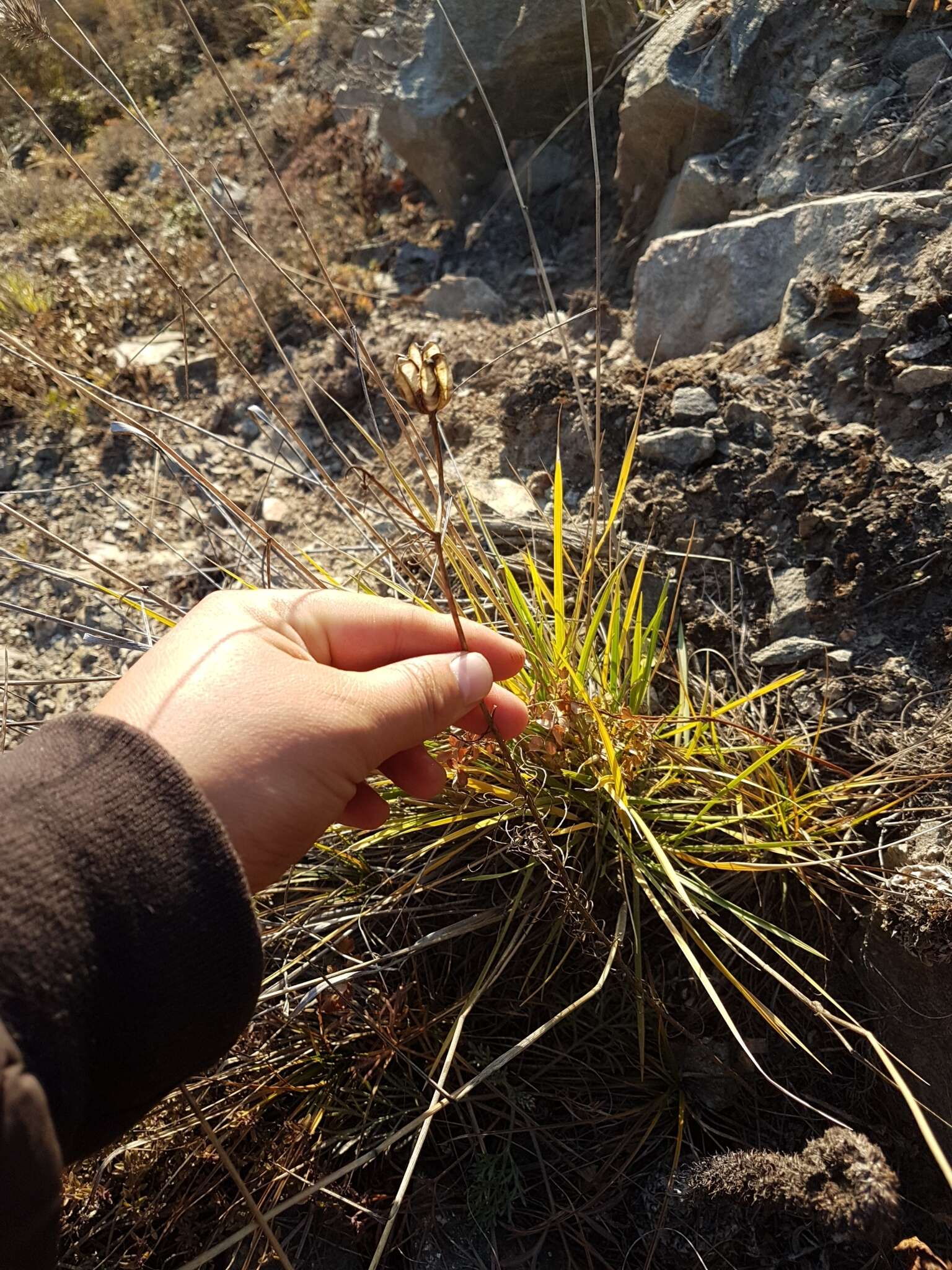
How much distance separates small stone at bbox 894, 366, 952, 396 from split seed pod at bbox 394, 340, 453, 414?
1.35 m

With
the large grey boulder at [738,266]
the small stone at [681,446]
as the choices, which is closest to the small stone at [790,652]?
the small stone at [681,446]

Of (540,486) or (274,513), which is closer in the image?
(540,486)

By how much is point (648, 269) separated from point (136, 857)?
7.01 ft

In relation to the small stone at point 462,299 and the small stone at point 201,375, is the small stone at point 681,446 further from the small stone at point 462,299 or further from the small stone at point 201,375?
the small stone at point 201,375

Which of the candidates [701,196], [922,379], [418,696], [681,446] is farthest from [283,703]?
[701,196]

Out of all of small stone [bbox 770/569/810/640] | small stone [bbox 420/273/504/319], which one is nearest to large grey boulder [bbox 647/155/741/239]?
small stone [bbox 420/273/504/319]

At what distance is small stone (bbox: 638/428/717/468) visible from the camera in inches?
76.3

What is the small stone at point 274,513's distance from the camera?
2568 millimetres

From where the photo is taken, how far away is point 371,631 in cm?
130

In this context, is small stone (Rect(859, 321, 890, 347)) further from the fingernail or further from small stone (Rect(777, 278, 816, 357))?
the fingernail

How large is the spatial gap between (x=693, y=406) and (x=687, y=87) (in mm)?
1087

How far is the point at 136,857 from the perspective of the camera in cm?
89

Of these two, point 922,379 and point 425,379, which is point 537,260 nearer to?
point 922,379

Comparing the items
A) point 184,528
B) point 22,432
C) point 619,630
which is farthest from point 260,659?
point 22,432
